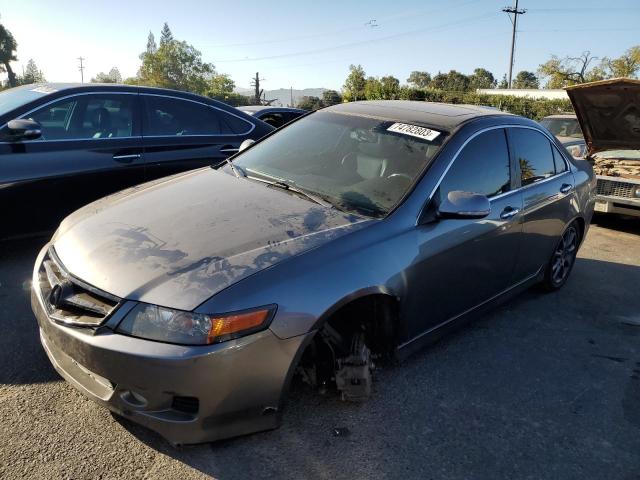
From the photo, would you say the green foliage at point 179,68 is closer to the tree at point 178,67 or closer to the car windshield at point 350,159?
the tree at point 178,67

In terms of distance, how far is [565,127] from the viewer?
10523mm

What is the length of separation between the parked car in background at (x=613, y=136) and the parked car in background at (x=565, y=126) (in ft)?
9.25

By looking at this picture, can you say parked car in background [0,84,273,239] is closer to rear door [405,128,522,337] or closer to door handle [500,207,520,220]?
rear door [405,128,522,337]

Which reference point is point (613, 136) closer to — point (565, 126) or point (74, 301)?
point (565, 126)

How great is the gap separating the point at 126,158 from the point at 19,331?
2.03 metres

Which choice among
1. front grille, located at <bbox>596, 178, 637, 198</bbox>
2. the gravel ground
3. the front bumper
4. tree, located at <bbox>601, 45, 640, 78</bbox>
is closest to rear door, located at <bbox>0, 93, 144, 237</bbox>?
the gravel ground

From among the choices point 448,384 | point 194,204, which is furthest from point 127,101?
point 448,384

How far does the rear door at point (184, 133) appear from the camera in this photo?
4961mm

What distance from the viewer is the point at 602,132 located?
731cm

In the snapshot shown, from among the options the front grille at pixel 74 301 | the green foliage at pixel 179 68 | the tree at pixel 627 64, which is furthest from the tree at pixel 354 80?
the front grille at pixel 74 301

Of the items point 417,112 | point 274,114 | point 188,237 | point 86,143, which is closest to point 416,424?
Result: point 188,237

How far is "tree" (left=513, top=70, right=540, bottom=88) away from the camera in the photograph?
92.1 metres

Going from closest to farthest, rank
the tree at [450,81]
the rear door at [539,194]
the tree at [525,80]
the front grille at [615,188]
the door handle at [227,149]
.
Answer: the rear door at [539,194] < the door handle at [227,149] < the front grille at [615,188] < the tree at [450,81] < the tree at [525,80]

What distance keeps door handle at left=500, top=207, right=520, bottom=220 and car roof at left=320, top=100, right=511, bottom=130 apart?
26.4 inches
